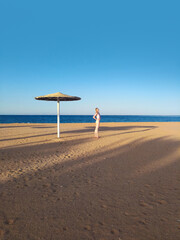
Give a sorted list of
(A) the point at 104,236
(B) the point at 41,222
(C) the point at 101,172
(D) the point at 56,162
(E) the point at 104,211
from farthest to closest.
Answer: (D) the point at 56,162 → (C) the point at 101,172 → (E) the point at 104,211 → (B) the point at 41,222 → (A) the point at 104,236

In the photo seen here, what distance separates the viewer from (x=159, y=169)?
4.75 m

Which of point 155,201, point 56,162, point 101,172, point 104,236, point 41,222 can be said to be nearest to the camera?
point 104,236

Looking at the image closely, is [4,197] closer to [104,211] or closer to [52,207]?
[52,207]

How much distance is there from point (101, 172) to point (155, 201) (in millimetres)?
1741

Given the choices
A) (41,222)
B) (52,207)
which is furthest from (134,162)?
(41,222)

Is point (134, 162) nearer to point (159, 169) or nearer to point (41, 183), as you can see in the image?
point (159, 169)

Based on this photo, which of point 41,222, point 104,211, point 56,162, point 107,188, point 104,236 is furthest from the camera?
A: point 56,162

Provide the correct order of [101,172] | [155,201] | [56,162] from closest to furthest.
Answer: [155,201], [101,172], [56,162]

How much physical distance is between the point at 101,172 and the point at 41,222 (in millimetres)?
2345

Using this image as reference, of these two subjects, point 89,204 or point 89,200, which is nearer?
point 89,204

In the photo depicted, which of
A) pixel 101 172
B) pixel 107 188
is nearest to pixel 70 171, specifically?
pixel 101 172

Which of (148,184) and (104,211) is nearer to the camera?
(104,211)

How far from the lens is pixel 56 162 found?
5293mm

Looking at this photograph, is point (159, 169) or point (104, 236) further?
point (159, 169)
